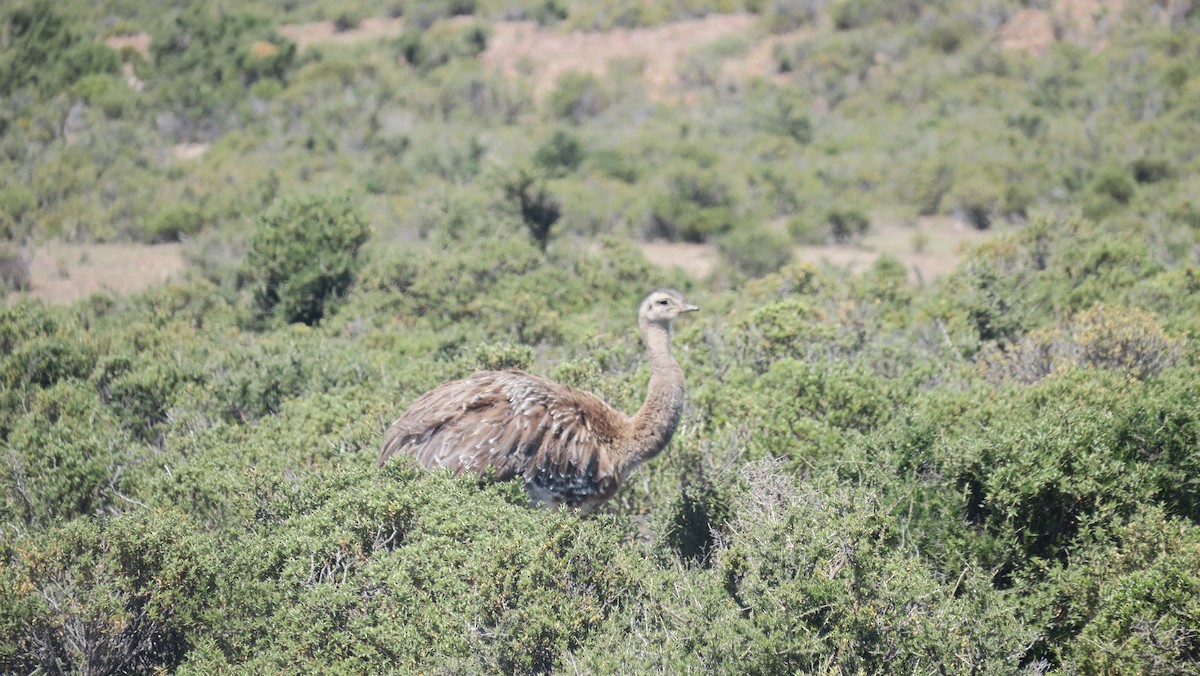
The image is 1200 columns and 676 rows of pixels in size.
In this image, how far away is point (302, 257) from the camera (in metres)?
10.6

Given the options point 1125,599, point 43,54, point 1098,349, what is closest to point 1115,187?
point 1098,349

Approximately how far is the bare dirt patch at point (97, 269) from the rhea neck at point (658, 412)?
24.7 ft

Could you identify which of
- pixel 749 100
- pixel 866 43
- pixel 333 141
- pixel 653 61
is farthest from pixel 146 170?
pixel 866 43

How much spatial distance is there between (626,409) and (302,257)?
4888 mm

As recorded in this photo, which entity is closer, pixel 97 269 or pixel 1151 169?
pixel 97 269

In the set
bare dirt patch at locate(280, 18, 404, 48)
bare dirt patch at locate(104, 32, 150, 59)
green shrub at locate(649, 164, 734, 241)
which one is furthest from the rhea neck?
bare dirt patch at locate(280, 18, 404, 48)

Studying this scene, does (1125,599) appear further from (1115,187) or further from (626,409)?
(1115,187)

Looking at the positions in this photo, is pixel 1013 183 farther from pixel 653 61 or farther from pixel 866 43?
pixel 653 61

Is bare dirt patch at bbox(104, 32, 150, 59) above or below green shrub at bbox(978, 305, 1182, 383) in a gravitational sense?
below

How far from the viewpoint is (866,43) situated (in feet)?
89.2

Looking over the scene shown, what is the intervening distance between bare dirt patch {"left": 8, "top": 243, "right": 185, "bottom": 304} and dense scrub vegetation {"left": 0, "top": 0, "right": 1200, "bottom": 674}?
47 cm

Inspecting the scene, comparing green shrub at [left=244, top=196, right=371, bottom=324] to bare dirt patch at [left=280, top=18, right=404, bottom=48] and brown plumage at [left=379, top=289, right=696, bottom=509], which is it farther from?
bare dirt patch at [left=280, top=18, right=404, bottom=48]

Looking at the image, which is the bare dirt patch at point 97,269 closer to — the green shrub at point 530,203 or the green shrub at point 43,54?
the green shrub at point 530,203

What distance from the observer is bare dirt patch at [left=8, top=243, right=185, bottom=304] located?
477 inches
